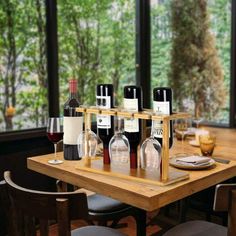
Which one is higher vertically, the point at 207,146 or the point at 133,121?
the point at 133,121

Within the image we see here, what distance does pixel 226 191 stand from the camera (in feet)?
4.74

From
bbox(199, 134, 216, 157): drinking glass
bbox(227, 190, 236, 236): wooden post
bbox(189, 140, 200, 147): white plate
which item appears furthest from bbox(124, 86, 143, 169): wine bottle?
bbox(189, 140, 200, 147): white plate

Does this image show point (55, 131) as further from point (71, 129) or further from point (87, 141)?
point (87, 141)

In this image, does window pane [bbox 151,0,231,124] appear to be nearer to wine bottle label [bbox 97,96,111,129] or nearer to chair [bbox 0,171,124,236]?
wine bottle label [bbox 97,96,111,129]

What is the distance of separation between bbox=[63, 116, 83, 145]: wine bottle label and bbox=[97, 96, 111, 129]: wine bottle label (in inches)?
7.5

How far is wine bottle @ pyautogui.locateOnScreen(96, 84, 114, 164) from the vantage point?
173 centimetres

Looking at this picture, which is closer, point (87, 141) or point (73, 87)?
point (87, 141)

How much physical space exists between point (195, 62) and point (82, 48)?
1.09 metres

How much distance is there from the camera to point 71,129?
75.0 inches

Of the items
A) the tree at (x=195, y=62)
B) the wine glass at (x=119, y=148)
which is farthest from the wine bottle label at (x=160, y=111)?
the tree at (x=195, y=62)

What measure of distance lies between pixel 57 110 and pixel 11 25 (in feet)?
2.51

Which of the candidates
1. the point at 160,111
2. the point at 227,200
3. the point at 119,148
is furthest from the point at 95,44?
the point at 227,200

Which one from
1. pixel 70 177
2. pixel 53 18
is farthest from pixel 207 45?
pixel 70 177

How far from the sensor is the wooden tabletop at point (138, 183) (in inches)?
56.1
